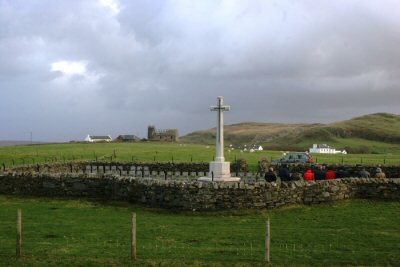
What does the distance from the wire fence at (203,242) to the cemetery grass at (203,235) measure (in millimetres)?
26

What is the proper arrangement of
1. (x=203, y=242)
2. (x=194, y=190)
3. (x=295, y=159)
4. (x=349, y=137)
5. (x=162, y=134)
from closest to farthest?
1. (x=203, y=242)
2. (x=194, y=190)
3. (x=295, y=159)
4. (x=162, y=134)
5. (x=349, y=137)

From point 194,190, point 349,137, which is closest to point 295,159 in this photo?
point 194,190

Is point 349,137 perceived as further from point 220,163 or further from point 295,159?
point 220,163

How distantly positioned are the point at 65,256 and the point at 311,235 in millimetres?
7876

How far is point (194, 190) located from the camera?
70.5ft

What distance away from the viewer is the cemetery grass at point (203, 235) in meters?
13.1

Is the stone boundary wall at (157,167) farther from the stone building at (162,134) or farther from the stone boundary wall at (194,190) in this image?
the stone building at (162,134)

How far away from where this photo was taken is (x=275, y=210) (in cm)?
2112

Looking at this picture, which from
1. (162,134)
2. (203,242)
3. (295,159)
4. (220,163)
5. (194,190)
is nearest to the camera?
(203,242)

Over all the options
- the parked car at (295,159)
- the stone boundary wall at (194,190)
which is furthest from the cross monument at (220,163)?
the parked car at (295,159)

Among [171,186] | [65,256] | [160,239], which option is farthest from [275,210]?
[65,256]

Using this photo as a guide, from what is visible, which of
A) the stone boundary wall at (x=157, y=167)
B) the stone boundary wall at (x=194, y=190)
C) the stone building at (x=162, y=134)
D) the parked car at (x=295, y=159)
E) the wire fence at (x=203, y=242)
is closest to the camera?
the wire fence at (x=203, y=242)

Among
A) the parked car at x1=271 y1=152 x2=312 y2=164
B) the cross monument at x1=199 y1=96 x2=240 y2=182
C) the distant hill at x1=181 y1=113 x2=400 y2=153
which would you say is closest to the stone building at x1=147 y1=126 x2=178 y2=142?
the distant hill at x1=181 y1=113 x2=400 y2=153

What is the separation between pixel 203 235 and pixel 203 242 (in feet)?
3.54
